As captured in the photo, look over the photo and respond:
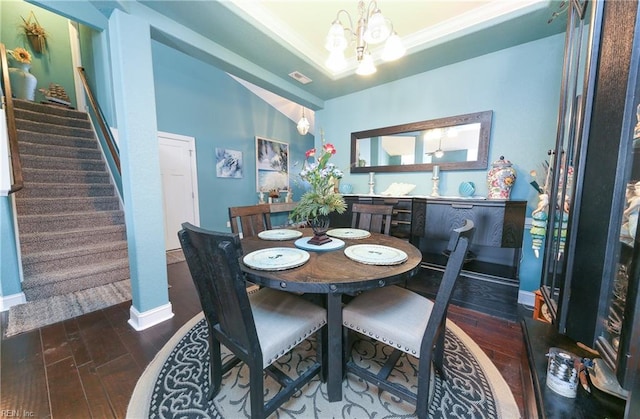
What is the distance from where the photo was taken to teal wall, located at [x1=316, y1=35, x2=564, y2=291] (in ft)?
6.84

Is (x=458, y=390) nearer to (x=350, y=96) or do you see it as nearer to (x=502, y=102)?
(x=502, y=102)

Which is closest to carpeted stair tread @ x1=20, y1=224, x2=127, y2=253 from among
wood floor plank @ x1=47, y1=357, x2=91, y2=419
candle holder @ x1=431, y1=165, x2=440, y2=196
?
wood floor plank @ x1=47, y1=357, x2=91, y2=419

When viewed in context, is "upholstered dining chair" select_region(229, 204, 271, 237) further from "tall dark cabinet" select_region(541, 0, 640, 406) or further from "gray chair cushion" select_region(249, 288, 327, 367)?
"tall dark cabinet" select_region(541, 0, 640, 406)

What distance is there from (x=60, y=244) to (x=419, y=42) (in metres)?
4.47

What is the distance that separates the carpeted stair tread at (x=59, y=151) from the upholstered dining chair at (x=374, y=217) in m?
4.22

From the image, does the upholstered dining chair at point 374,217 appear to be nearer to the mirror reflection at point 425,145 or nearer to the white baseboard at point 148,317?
the mirror reflection at point 425,145

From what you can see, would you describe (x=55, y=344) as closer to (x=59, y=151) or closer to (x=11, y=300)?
(x=11, y=300)

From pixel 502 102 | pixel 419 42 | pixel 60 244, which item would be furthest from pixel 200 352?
pixel 502 102

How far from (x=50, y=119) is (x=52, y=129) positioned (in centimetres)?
22

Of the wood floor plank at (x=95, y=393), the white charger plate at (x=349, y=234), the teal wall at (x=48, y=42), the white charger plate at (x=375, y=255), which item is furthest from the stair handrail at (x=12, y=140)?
the white charger plate at (x=375, y=255)

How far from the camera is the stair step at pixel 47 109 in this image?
3.33 metres

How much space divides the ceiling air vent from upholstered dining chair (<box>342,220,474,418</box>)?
2624mm

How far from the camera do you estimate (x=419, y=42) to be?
7.41ft

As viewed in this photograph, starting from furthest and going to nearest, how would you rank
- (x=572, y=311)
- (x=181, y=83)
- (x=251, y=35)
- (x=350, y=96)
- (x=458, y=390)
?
(x=181, y=83)
(x=350, y=96)
(x=251, y=35)
(x=458, y=390)
(x=572, y=311)
